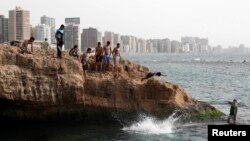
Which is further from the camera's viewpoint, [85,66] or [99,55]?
[99,55]

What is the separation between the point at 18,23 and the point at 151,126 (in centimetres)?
12627

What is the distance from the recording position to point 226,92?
49.9m

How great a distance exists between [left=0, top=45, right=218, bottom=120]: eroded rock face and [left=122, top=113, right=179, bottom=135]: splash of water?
455 mm

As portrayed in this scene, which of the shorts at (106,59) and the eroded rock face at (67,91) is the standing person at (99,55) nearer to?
the shorts at (106,59)

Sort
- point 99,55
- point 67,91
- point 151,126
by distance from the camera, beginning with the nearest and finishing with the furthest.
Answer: point 67,91 < point 151,126 < point 99,55

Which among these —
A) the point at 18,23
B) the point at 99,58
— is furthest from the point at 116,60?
the point at 18,23

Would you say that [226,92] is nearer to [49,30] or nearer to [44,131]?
[44,131]

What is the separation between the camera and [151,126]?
25.1 m

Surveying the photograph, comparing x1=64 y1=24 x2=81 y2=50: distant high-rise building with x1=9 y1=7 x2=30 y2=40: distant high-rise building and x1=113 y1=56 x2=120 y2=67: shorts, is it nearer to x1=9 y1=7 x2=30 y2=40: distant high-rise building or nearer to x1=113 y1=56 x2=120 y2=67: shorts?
x1=9 y1=7 x2=30 y2=40: distant high-rise building

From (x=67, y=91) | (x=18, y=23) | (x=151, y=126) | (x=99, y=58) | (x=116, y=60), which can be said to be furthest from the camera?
(x=18, y=23)

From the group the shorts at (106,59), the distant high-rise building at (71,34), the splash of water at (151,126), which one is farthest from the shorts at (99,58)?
the distant high-rise building at (71,34)

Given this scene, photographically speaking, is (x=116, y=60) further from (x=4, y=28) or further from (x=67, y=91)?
(x=4, y=28)

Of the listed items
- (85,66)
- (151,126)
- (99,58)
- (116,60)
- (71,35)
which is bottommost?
(151,126)

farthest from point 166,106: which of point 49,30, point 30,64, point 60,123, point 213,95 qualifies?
point 49,30
